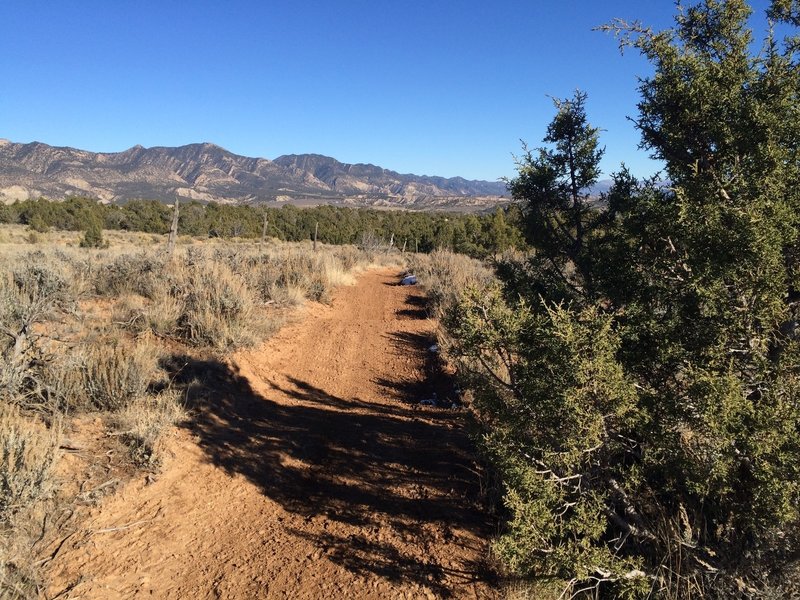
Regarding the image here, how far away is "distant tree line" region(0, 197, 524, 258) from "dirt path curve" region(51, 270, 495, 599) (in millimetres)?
19590

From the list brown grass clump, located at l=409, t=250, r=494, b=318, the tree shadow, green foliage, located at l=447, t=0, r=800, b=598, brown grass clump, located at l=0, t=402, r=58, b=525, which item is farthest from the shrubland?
brown grass clump, located at l=409, t=250, r=494, b=318

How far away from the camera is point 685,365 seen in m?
2.55

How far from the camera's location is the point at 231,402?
20.0ft

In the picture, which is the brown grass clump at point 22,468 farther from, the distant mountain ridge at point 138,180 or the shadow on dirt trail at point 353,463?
the distant mountain ridge at point 138,180

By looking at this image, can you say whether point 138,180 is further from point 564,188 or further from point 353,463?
point 564,188

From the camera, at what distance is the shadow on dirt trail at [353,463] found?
3.49 metres

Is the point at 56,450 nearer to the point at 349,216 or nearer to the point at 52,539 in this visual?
the point at 52,539

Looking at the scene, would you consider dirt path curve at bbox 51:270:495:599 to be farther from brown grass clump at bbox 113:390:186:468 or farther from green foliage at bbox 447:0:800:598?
green foliage at bbox 447:0:800:598

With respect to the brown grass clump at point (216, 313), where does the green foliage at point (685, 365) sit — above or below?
above

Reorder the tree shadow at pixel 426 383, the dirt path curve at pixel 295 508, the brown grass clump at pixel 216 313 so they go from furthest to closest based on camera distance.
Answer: the brown grass clump at pixel 216 313, the tree shadow at pixel 426 383, the dirt path curve at pixel 295 508

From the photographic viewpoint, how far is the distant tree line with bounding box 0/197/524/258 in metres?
30.2

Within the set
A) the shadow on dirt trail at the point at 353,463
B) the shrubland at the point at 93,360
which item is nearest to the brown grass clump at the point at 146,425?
the shrubland at the point at 93,360

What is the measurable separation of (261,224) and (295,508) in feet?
138

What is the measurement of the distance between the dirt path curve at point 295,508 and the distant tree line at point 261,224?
1959cm
